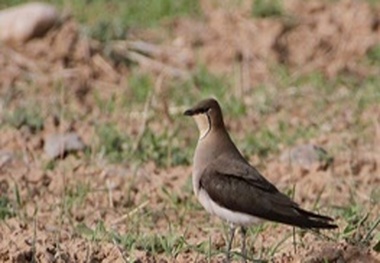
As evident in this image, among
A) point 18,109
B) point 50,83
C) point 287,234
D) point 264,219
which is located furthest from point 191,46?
point 264,219

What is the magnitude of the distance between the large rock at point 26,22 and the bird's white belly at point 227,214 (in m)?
4.37

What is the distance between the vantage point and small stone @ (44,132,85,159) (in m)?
8.71

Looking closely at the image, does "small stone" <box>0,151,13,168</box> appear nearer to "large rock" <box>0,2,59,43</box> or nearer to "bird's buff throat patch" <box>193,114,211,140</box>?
"bird's buff throat patch" <box>193,114,211,140</box>

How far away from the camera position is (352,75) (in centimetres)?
1074

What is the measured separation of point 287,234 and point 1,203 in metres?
1.59

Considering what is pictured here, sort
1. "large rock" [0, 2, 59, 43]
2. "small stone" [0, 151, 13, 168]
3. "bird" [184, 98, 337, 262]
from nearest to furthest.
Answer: "bird" [184, 98, 337, 262]
"small stone" [0, 151, 13, 168]
"large rock" [0, 2, 59, 43]

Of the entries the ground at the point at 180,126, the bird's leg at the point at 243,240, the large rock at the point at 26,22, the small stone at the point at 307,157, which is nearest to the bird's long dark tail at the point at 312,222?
the ground at the point at 180,126

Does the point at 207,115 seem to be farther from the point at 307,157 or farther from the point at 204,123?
the point at 307,157

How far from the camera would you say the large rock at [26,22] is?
10.6 meters

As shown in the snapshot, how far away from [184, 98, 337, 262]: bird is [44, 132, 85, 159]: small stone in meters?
2.11

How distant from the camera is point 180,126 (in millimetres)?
9461

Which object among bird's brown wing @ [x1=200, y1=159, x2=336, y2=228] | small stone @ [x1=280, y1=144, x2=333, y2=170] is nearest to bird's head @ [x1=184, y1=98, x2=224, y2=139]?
bird's brown wing @ [x1=200, y1=159, x2=336, y2=228]

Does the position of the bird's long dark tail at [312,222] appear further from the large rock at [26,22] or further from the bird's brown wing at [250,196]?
the large rock at [26,22]

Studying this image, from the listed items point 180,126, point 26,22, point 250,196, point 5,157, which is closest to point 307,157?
point 180,126
